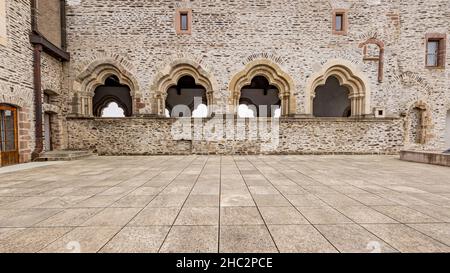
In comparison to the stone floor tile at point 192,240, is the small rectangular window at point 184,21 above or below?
above

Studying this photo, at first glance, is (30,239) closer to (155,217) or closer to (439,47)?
(155,217)

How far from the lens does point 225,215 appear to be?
8.35ft

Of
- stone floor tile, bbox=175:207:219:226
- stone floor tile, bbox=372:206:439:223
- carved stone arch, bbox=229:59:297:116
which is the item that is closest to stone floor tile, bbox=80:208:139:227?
stone floor tile, bbox=175:207:219:226

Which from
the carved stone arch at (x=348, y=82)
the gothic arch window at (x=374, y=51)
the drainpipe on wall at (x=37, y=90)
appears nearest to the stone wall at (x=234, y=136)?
the carved stone arch at (x=348, y=82)

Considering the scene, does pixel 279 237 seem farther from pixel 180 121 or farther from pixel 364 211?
pixel 180 121

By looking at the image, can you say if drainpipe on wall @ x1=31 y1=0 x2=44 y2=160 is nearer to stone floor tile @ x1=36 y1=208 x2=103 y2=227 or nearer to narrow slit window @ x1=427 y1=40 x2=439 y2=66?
stone floor tile @ x1=36 y1=208 x2=103 y2=227

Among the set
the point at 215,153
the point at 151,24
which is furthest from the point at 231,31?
the point at 215,153

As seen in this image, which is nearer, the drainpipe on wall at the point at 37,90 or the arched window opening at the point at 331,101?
the drainpipe on wall at the point at 37,90

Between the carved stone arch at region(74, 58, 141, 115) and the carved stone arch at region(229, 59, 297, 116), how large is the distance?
490cm

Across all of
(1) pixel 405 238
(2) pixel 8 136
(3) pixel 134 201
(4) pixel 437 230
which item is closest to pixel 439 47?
(4) pixel 437 230

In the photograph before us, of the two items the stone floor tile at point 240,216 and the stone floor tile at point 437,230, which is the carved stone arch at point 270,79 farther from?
the stone floor tile at point 437,230

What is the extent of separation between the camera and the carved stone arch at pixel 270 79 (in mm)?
9562

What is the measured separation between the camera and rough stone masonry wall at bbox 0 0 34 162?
6.52 m

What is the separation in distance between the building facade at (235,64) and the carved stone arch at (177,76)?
51 millimetres
